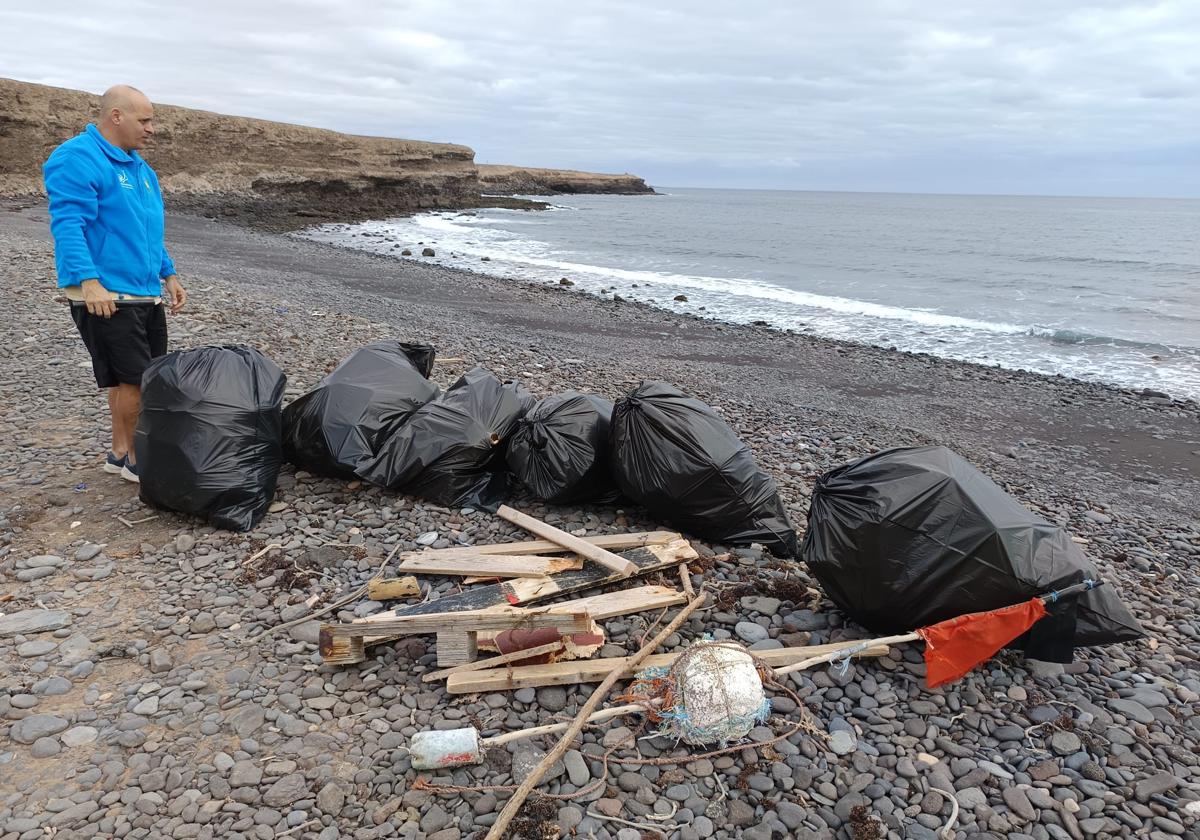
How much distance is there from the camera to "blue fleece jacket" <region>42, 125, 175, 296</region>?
3691mm

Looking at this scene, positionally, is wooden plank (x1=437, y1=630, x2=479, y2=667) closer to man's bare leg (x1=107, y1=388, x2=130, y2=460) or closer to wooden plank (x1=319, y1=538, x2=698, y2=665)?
wooden plank (x1=319, y1=538, x2=698, y2=665)

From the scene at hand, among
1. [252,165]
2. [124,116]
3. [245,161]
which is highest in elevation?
[245,161]

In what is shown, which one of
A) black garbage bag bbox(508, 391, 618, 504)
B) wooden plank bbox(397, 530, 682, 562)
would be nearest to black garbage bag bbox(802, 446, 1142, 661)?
wooden plank bbox(397, 530, 682, 562)

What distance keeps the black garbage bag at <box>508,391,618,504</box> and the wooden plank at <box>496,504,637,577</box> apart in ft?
0.75

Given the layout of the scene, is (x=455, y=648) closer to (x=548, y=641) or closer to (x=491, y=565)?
(x=548, y=641)

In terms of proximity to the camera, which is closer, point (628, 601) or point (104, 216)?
point (628, 601)

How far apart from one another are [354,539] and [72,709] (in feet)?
4.99

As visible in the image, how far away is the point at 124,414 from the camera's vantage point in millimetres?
4344

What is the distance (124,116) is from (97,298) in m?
0.95

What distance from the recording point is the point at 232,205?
34.7 metres

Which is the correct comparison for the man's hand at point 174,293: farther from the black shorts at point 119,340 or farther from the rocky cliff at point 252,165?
the rocky cliff at point 252,165

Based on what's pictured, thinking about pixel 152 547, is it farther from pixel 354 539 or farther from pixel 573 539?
pixel 573 539

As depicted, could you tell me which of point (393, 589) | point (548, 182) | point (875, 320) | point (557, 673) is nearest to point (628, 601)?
point (557, 673)

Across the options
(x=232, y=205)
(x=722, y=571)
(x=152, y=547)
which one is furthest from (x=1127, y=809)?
(x=232, y=205)
